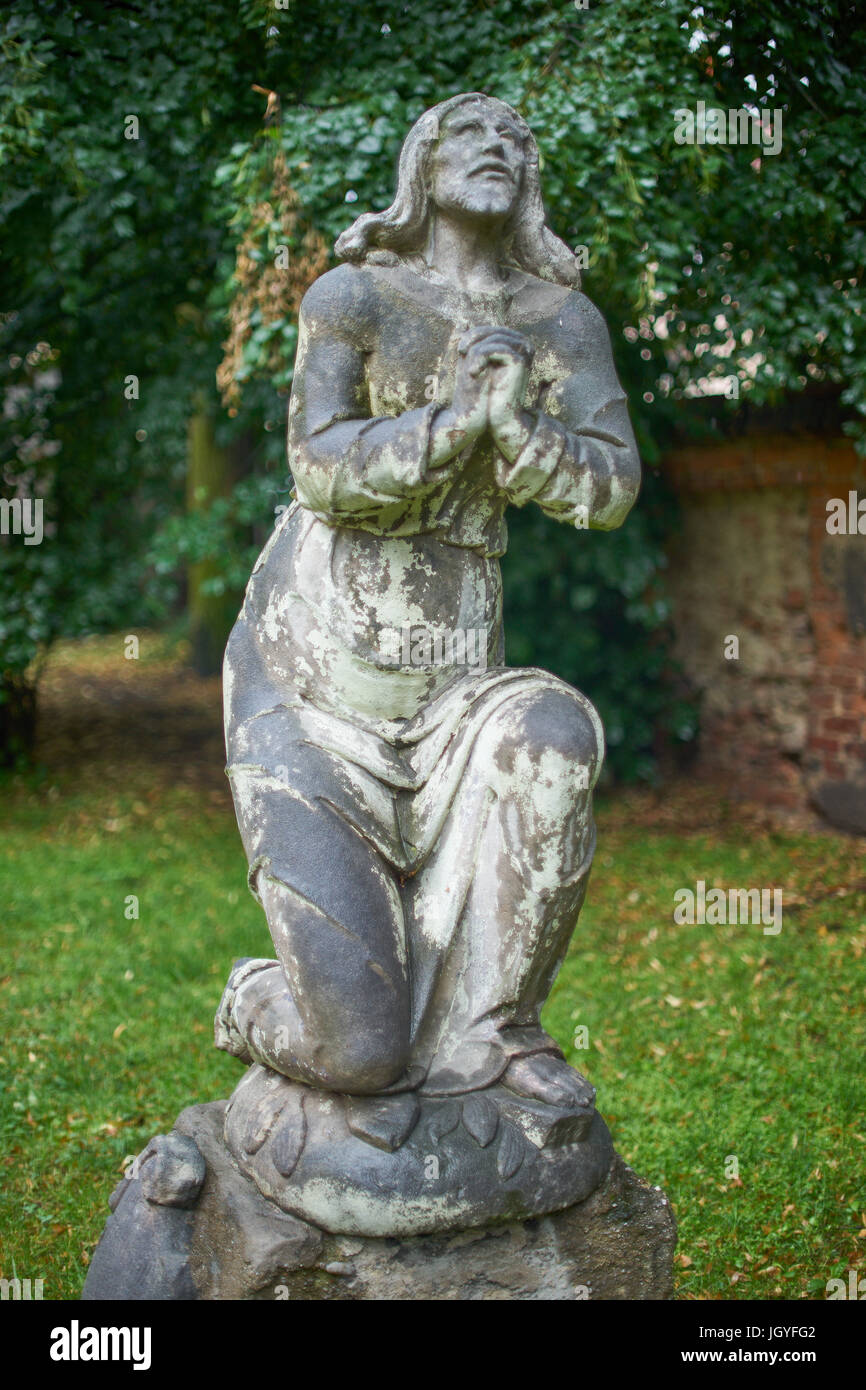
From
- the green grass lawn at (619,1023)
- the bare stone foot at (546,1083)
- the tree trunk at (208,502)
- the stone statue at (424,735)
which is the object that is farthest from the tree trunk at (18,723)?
the bare stone foot at (546,1083)

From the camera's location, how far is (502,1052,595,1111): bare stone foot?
2.49 metres

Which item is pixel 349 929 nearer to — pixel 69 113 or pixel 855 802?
pixel 69 113

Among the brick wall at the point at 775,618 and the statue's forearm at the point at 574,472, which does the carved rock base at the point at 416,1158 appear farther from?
the brick wall at the point at 775,618

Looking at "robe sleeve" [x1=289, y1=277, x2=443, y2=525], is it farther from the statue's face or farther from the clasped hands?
the statue's face

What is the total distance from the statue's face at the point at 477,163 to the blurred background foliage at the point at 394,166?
226 cm

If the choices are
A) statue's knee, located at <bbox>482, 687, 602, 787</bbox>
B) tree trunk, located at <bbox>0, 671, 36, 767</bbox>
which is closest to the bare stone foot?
statue's knee, located at <bbox>482, 687, 602, 787</bbox>

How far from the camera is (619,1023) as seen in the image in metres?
5.06

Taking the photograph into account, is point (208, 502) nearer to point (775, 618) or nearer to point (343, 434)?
point (775, 618)

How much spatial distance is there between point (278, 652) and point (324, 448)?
0.46 meters

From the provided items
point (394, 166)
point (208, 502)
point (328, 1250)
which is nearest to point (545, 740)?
point (328, 1250)

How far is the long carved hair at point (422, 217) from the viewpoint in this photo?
8.57 ft

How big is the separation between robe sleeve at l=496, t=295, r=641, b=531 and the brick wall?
14.6 feet

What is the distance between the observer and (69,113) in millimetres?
5391

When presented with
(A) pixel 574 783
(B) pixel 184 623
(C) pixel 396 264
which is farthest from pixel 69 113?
(B) pixel 184 623
